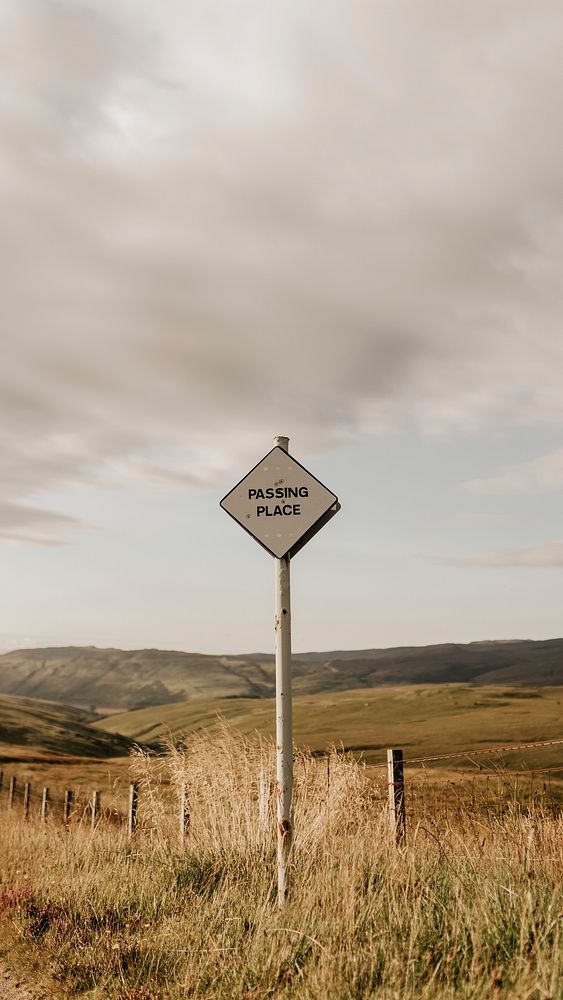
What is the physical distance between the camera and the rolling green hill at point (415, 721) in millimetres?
88750

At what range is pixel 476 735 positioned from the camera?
96125 millimetres

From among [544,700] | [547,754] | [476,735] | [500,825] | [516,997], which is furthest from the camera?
[544,700]

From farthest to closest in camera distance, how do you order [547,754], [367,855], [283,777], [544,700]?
1. [544,700]
2. [547,754]
3. [367,855]
4. [283,777]

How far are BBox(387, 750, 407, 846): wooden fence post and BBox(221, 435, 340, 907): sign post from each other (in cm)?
264

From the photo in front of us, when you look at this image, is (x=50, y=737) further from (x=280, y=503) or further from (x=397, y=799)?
(x=280, y=503)

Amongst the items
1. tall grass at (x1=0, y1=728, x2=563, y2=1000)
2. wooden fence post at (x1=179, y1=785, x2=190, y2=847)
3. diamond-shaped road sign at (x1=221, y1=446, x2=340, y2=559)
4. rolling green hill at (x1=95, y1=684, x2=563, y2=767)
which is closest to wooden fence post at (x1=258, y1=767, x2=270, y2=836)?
tall grass at (x1=0, y1=728, x2=563, y2=1000)

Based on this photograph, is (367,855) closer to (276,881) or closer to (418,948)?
(276,881)

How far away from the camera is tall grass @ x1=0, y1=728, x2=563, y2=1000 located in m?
4.38

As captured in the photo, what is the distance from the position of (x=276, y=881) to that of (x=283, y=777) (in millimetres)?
871

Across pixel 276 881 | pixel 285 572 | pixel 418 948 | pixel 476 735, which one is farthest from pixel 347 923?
pixel 476 735

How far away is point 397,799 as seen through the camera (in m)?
Result: 8.98

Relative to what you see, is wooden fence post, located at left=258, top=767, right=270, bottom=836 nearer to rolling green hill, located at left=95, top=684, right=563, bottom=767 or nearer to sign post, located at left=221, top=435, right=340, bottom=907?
sign post, located at left=221, top=435, right=340, bottom=907

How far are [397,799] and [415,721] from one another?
12460 centimetres

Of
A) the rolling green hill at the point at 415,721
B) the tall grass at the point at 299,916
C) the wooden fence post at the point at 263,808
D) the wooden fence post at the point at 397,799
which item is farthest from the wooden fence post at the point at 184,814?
the rolling green hill at the point at 415,721
